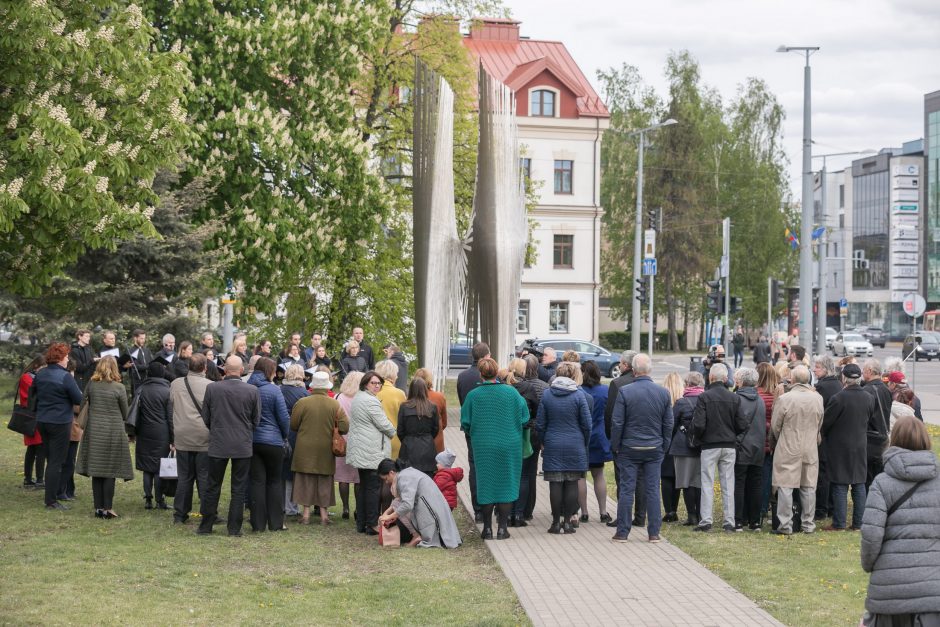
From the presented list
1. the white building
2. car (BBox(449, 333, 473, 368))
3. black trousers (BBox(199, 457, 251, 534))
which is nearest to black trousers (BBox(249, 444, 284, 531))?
black trousers (BBox(199, 457, 251, 534))

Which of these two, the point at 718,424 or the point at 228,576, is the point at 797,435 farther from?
the point at 228,576

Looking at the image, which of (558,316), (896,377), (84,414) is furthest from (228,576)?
(558,316)

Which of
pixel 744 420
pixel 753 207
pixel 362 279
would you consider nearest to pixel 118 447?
pixel 744 420

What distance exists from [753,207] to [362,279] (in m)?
41.7

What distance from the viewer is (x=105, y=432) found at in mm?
12500

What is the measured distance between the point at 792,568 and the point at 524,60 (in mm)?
52845

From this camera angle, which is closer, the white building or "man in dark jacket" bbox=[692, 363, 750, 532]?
"man in dark jacket" bbox=[692, 363, 750, 532]

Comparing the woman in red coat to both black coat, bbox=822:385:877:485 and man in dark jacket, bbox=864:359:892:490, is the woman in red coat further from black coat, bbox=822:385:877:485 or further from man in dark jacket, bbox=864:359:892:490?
man in dark jacket, bbox=864:359:892:490

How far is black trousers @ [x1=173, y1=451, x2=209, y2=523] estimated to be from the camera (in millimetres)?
12172

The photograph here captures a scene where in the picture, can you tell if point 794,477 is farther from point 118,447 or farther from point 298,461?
point 118,447

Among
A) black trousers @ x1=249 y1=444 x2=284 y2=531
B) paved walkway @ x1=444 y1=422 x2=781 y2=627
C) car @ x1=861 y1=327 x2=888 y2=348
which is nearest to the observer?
paved walkway @ x1=444 y1=422 x2=781 y2=627

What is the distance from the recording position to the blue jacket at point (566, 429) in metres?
Answer: 11.8

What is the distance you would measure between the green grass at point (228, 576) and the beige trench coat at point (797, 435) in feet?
10.6

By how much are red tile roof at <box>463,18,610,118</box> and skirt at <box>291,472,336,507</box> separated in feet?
152
